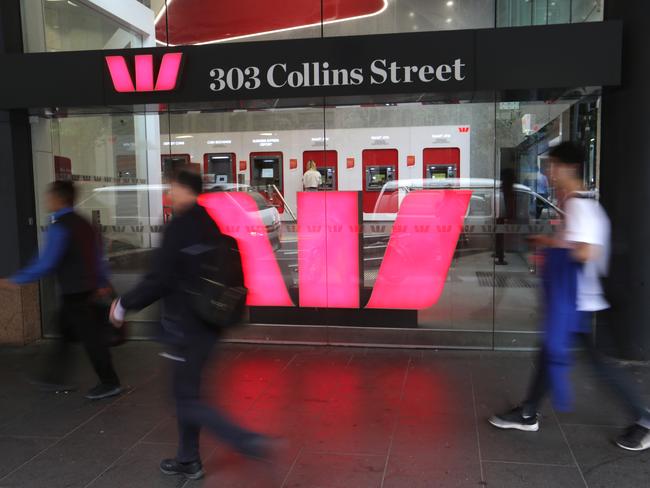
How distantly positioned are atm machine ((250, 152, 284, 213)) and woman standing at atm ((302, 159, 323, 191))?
0.88 feet

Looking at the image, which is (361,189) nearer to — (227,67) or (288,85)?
(288,85)

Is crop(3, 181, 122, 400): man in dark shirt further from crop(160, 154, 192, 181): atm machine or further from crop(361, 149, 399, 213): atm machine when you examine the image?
crop(361, 149, 399, 213): atm machine

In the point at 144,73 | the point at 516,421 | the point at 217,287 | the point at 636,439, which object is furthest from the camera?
the point at 144,73

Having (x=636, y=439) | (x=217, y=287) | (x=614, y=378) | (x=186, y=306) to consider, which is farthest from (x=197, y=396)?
(x=636, y=439)

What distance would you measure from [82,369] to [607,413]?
4709 mm

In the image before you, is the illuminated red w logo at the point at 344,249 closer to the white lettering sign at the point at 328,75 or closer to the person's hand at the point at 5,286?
the white lettering sign at the point at 328,75

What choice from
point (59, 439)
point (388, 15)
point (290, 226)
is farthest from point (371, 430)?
point (388, 15)

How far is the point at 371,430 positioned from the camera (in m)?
4.21

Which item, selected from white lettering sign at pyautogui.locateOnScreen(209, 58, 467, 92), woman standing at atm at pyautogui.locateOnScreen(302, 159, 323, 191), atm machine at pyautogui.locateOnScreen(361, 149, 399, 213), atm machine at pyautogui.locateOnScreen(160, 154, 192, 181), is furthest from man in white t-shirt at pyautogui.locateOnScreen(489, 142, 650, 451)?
atm machine at pyautogui.locateOnScreen(160, 154, 192, 181)

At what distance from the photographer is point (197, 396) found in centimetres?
327

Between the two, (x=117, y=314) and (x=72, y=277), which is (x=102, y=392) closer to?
(x=72, y=277)

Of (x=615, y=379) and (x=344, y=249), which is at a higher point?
(x=344, y=249)

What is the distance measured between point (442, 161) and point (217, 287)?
3895 mm

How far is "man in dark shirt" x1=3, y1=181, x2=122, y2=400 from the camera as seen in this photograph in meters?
4.41
